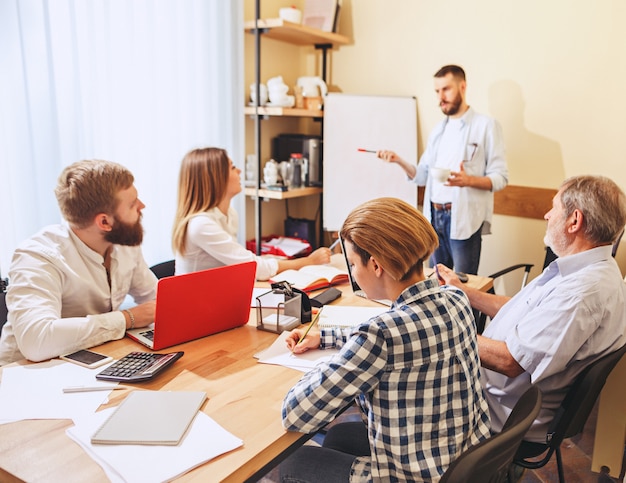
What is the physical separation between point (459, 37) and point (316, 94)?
3.46 feet

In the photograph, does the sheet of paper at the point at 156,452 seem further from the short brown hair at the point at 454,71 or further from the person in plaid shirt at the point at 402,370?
the short brown hair at the point at 454,71

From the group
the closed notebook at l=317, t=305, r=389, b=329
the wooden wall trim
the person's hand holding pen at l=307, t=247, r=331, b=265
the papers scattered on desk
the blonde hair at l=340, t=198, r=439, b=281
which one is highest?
the blonde hair at l=340, t=198, r=439, b=281

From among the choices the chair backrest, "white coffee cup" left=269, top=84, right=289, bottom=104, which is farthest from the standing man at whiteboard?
the chair backrest

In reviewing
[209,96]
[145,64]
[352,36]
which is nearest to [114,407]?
[145,64]

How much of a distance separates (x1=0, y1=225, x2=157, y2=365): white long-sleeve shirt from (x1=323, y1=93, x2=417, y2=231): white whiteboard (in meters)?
2.26

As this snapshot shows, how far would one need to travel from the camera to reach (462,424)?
1155 mm

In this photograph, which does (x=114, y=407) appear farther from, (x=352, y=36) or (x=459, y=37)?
(x=352, y=36)

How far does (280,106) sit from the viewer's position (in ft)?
11.9

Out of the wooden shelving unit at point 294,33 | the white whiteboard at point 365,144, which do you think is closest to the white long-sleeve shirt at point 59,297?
the wooden shelving unit at point 294,33

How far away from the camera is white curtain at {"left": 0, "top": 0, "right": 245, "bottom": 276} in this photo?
2383mm

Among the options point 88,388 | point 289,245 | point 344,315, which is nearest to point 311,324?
point 344,315

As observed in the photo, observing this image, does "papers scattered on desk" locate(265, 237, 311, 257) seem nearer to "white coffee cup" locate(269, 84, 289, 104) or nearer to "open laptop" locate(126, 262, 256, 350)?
"white coffee cup" locate(269, 84, 289, 104)

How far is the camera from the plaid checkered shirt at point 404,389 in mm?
1098

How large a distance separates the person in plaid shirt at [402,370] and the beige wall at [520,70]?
2449 mm
